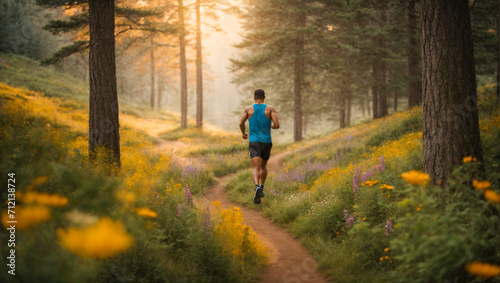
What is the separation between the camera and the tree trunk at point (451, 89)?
3814 millimetres

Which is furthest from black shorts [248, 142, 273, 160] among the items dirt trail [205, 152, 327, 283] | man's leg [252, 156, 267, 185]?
dirt trail [205, 152, 327, 283]

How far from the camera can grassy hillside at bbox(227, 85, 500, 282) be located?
2455mm

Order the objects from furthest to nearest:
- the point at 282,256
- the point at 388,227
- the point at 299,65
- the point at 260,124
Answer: the point at 299,65
the point at 260,124
the point at 282,256
the point at 388,227

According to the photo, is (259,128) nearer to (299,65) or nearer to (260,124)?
(260,124)

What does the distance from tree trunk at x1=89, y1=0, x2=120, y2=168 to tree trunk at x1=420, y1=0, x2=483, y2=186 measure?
19.9 feet

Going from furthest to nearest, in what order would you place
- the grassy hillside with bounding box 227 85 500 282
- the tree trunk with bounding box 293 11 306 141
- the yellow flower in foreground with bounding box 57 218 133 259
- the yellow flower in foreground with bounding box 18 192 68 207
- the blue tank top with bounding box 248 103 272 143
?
the tree trunk with bounding box 293 11 306 141, the blue tank top with bounding box 248 103 272 143, the grassy hillside with bounding box 227 85 500 282, the yellow flower in foreground with bounding box 18 192 68 207, the yellow flower in foreground with bounding box 57 218 133 259

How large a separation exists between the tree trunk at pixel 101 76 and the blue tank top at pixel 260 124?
10.4ft

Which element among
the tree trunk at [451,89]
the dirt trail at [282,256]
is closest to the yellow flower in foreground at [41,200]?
the dirt trail at [282,256]

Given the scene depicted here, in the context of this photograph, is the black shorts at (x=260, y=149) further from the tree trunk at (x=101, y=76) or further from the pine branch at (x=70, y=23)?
the pine branch at (x=70, y=23)

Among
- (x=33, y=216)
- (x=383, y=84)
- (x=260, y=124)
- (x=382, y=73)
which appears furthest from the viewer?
(x=382, y=73)

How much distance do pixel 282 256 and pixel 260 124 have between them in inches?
120

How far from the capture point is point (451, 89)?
153 inches

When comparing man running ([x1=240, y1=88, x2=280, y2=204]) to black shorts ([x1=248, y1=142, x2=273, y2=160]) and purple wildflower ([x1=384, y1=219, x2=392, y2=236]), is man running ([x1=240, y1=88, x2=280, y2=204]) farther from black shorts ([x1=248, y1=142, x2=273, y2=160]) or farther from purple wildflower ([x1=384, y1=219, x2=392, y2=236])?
purple wildflower ([x1=384, y1=219, x2=392, y2=236])

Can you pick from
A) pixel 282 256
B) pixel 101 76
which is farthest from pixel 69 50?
pixel 282 256
